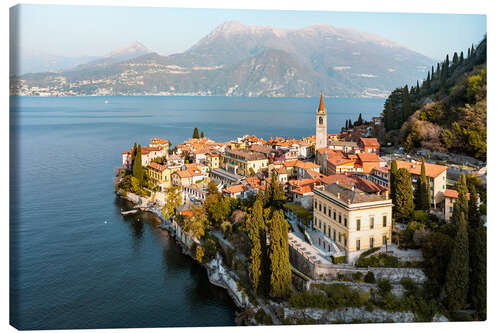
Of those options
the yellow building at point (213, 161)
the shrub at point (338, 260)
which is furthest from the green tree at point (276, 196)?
the yellow building at point (213, 161)

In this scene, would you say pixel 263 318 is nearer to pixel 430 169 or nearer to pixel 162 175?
pixel 430 169

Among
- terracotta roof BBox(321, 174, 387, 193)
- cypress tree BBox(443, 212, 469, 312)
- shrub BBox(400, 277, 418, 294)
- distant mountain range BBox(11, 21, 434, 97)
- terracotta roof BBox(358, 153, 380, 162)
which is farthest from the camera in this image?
distant mountain range BBox(11, 21, 434, 97)

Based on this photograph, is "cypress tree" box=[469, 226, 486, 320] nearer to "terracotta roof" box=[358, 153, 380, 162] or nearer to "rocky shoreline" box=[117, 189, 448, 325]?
"rocky shoreline" box=[117, 189, 448, 325]

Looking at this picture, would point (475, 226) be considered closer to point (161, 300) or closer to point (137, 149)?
point (161, 300)

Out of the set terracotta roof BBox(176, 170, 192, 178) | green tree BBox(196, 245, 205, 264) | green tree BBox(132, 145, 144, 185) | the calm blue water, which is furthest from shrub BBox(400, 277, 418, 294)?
green tree BBox(132, 145, 144, 185)

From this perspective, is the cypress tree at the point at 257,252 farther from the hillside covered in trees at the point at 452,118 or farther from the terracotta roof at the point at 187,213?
the hillside covered in trees at the point at 452,118

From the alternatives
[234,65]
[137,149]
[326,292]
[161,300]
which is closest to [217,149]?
[137,149]
